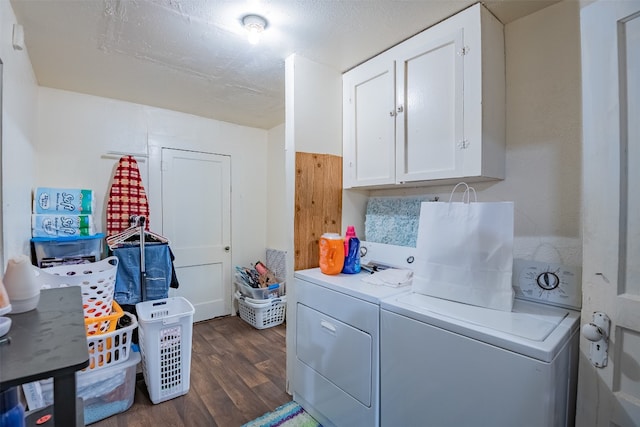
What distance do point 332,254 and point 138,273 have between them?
1.72 m

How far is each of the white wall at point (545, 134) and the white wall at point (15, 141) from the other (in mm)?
2502

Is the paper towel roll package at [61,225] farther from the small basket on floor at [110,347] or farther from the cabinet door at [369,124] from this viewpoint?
the cabinet door at [369,124]

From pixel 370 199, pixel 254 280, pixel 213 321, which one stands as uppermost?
pixel 370 199

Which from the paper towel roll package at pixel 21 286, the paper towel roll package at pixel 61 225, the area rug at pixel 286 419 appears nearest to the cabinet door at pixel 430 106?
the area rug at pixel 286 419

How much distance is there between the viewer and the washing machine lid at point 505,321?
3.10ft

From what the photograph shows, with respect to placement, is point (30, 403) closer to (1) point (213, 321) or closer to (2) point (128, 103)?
(1) point (213, 321)

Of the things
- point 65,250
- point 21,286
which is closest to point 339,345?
point 21,286

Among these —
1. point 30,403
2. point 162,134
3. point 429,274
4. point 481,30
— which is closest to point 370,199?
point 429,274

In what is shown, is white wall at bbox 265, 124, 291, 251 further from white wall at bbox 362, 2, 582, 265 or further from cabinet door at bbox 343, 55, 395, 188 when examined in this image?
white wall at bbox 362, 2, 582, 265

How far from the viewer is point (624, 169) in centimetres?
92

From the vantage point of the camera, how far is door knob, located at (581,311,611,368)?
37.5 inches

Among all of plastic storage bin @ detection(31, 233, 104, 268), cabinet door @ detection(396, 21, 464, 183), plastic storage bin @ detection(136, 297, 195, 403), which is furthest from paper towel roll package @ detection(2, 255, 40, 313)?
cabinet door @ detection(396, 21, 464, 183)

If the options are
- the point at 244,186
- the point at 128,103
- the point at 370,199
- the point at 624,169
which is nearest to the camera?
the point at 624,169

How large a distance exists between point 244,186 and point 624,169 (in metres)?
3.26
